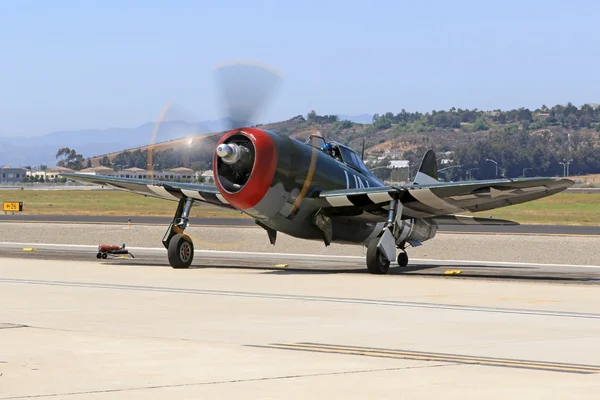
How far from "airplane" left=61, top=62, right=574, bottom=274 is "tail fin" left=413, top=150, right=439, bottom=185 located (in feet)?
8.98

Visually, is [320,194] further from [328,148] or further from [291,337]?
[291,337]

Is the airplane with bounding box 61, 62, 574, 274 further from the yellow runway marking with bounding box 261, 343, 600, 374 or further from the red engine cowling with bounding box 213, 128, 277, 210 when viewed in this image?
the yellow runway marking with bounding box 261, 343, 600, 374

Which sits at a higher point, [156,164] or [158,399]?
[156,164]

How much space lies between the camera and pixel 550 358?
11914mm

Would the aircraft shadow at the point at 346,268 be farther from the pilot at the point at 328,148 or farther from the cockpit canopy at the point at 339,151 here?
the pilot at the point at 328,148

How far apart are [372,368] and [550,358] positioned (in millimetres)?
2337

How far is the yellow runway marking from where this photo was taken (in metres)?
11.1

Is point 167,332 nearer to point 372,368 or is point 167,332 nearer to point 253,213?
point 372,368

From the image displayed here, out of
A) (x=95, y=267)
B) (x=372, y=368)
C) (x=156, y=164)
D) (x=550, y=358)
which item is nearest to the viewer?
(x=372, y=368)

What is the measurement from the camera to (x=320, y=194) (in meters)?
27.8

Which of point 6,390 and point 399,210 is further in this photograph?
point 399,210

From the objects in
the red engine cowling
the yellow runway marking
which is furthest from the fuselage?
the yellow runway marking

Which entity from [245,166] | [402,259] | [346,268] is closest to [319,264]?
[346,268]

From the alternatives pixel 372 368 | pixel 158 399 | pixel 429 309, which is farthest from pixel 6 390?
pixel 429 309
